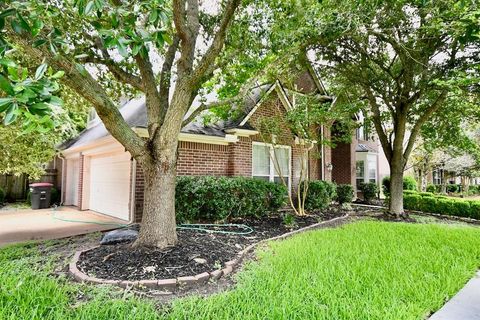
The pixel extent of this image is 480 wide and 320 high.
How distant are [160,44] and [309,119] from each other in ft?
23.3

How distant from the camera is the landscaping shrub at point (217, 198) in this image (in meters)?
7.91

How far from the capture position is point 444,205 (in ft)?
43.0

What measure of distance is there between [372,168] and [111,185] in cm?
1801

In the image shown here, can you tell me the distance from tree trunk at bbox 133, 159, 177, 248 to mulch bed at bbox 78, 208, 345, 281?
22cm

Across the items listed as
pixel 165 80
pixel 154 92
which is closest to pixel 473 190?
pixel 165 80

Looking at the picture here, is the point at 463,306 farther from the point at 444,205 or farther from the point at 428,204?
the point at 428,204

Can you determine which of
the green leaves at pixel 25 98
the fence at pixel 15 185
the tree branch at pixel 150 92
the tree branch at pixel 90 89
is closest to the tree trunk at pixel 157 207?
the tree branch at pixel 90 89

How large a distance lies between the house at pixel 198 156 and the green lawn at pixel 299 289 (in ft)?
12.6

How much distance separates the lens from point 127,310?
3.17 m

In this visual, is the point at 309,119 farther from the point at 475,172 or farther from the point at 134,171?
the point at 475,172

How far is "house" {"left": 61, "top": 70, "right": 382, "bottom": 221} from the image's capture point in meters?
9.28

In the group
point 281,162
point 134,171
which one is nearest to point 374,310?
point 134,171

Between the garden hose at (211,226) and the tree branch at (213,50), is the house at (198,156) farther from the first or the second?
the tree branch at (213,50)

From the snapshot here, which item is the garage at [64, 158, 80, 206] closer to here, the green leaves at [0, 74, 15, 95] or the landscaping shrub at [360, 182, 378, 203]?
the green leaves at [0, 74, 15, 95]
